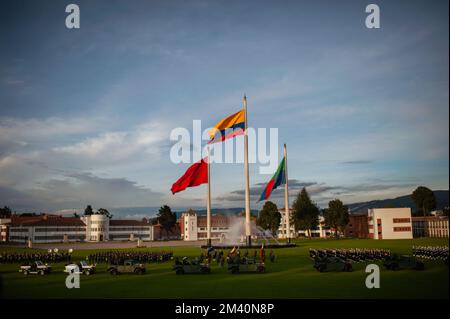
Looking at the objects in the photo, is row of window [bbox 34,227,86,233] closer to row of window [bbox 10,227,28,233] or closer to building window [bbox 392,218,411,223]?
row of window [bbox 10,227,28,233]

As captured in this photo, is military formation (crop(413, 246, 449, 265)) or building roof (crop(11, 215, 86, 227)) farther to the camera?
building roof (crop(11, 215, 86, 227))

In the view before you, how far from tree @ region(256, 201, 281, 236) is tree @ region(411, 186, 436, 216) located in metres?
58.2

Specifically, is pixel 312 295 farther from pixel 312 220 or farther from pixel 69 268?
pixel 312 220

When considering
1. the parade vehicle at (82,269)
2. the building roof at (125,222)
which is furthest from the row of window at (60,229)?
the parade vehicle at (82,269)

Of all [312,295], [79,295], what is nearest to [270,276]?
[312,295]

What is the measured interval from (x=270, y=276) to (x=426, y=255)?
17066 mm

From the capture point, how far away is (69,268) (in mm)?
27094

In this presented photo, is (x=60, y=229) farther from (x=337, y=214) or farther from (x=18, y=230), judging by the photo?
(x=337, y=214)

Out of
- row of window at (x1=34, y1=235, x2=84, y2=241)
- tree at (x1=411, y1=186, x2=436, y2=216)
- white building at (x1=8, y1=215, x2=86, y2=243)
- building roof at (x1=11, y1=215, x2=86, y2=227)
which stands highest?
tree at (x1=411, y1=186, x2=436, y2=216)

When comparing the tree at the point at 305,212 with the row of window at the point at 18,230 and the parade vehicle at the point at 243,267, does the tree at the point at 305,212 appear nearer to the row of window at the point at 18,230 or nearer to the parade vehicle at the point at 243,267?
the row of window at the point at 18,230

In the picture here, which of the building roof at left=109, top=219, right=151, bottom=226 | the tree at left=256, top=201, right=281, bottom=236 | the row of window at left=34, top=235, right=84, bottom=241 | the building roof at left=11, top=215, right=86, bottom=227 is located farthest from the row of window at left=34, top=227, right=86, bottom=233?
the tree at left=256, top=201, right=281, bottom=236

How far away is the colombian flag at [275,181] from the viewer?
50.1 m

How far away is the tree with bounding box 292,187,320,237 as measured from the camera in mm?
102750

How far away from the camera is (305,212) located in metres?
103
